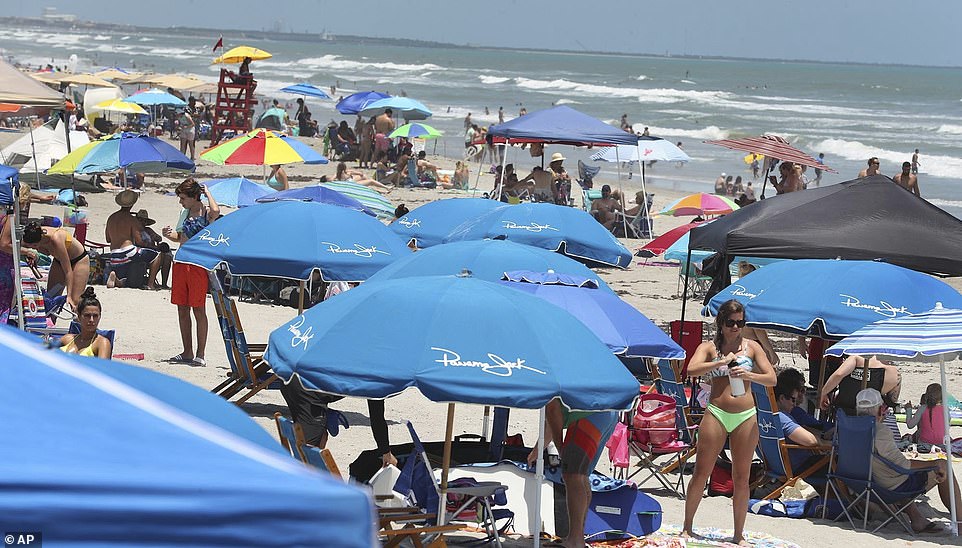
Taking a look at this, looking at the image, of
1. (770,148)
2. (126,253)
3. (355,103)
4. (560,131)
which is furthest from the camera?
(355,103)

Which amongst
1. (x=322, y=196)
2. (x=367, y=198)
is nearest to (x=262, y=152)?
(x=367, y=198)

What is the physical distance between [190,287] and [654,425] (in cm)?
359

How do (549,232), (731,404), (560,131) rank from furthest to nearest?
(560,131)
(549,232)
(731,404)

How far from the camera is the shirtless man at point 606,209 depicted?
20.1m

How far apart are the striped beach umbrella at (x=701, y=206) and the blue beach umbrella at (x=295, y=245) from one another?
9599 mm

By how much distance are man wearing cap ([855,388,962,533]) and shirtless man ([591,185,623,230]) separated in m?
12.6

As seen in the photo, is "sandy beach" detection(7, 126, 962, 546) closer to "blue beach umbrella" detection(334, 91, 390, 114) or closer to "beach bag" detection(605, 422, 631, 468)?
"beach bag" detection(605, 422, 631, 468)

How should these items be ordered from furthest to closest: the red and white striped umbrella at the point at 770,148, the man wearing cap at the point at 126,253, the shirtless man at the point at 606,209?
the shirtless man at the point at 606,209 < the man wearing cap at the point at 126,253 < the red and white striped umbrella at the point at 770,148

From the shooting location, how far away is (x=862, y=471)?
7.44 meters

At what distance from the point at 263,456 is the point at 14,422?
1.42ft

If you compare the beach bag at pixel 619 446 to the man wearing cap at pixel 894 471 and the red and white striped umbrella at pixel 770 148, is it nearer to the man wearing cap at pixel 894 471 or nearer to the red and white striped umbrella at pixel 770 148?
the man wearing cap at pixel 894 471

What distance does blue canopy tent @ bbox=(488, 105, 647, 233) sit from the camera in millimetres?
16422

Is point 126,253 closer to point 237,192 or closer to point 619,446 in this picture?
point 237,192

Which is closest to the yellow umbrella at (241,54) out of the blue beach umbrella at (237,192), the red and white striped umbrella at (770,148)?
the blue beach umbrella at (237,192)
